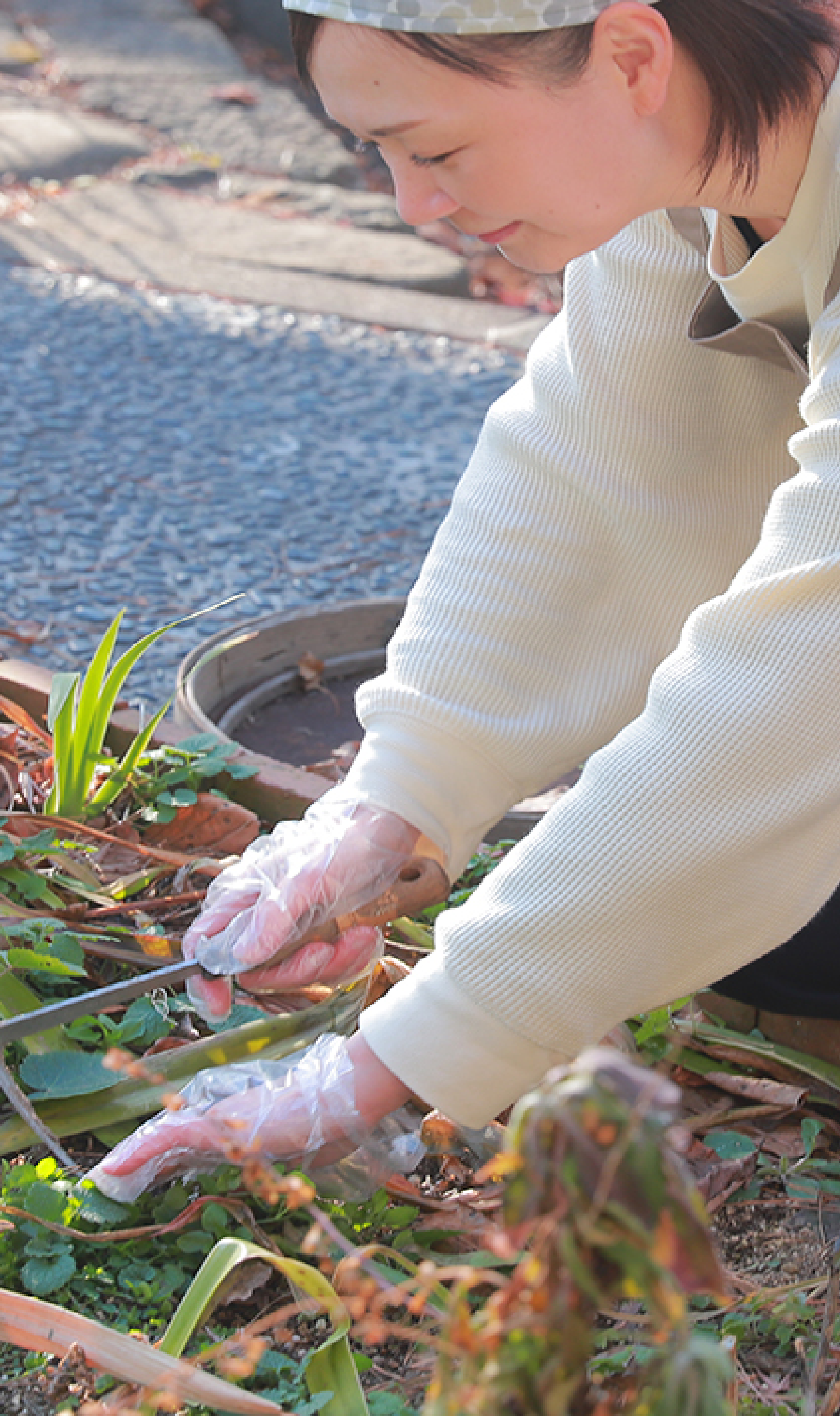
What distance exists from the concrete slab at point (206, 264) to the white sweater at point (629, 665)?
2298 mm

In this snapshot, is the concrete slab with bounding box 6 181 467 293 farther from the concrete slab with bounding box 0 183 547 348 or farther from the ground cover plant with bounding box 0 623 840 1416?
the ground cover plant with bounding box 0 623 840 1416

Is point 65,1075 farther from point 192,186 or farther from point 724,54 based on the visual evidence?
point 192,186

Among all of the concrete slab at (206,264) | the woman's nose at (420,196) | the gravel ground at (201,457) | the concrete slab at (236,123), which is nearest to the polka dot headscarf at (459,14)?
the woman's nose at (420,196)

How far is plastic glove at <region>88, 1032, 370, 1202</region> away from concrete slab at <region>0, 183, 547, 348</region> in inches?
113

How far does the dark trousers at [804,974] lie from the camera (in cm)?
138

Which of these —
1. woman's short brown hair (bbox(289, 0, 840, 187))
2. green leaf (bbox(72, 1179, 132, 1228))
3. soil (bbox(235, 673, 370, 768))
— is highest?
woman's short brown hair (bbox(289, 0, 840, 187))

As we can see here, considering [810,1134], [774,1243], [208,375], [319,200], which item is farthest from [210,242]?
[774,1243]

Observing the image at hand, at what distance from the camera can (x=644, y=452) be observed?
154 centimetres

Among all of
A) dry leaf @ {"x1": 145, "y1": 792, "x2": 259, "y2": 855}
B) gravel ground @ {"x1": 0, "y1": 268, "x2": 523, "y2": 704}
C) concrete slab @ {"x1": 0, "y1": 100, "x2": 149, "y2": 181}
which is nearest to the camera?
dry leaf @ {"x1": 145, "y1": 792, "x2": 259, "y2": 855}

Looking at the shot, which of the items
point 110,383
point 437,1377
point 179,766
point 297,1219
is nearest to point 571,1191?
point 437,1377

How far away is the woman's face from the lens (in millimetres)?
1064

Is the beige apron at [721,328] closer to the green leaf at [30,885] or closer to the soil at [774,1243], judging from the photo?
the soil at [774,1243]

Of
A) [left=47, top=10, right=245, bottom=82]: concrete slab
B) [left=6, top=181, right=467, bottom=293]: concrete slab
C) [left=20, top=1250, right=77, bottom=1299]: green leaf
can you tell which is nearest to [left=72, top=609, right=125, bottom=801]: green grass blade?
[left=20, top=1250, right=77, bottom=1299]: green leaf

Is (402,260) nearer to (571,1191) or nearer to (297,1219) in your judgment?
(297,1219)
